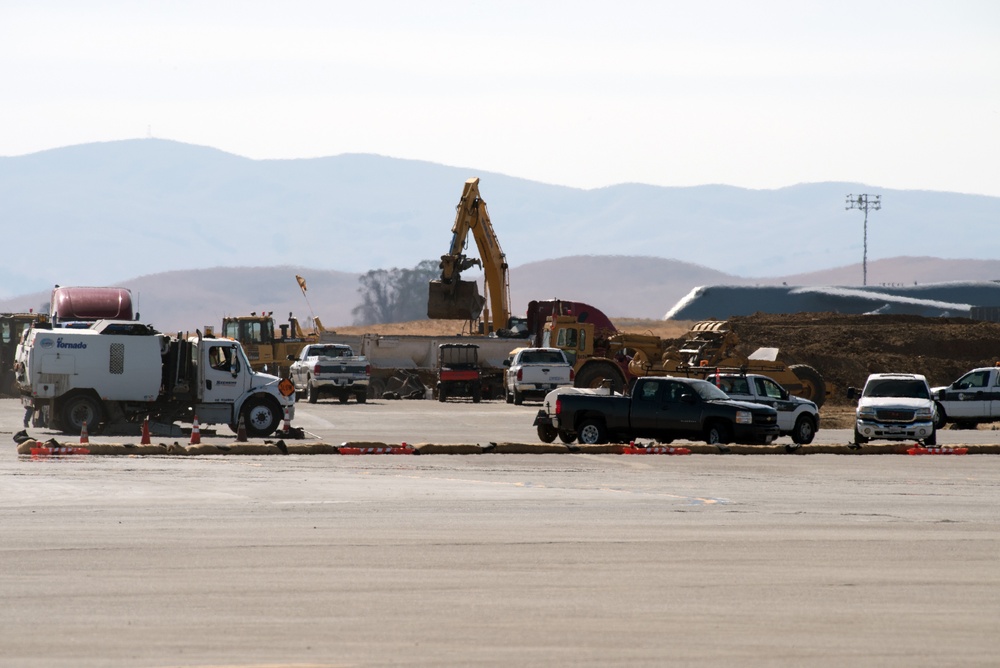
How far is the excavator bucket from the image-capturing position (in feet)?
196

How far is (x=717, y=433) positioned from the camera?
29.3 m

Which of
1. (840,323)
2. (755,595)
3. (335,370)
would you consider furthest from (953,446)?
(840,323)

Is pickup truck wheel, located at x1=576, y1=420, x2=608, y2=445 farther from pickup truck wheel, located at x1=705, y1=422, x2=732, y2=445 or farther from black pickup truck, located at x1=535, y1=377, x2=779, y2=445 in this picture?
pickup truck wheel, located at x1=705, y1=422, x2=732, y2=445

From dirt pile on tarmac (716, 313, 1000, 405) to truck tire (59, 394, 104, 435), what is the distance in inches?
1285

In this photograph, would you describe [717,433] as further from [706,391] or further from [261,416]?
[261,416]

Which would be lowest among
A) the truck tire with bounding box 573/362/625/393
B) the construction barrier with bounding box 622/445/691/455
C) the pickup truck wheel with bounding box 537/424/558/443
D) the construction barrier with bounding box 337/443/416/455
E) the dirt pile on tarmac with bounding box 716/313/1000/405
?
the construction barrier with bounding box 337/443/416/455

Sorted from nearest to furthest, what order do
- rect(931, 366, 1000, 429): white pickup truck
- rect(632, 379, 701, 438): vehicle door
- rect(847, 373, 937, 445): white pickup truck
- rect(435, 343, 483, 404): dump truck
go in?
rect(632, 379, 701, 438): vehicle door → rect(847, 373, 937, 445): white pickup truck → rect(931, 366, 1000, 429): white pickup truck → rect(435, 343, 483, 404): dump truck

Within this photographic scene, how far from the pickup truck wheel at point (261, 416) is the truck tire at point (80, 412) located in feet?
10.7

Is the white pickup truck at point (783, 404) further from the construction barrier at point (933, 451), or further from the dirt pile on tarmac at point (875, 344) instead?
the dirt pile on tarmac at point (875, 344)

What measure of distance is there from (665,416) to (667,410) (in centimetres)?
13

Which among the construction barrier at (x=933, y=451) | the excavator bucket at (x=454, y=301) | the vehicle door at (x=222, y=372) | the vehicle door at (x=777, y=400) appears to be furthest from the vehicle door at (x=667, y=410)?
the excavator bucket at (x=454, y=301)

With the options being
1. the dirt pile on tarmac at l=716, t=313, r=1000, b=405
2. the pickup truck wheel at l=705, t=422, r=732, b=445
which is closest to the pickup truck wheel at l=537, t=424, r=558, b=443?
the pickup truck wheel at l=705, t=422, r=732, b=445

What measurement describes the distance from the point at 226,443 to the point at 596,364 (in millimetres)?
19103

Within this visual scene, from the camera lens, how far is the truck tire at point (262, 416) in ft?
106
